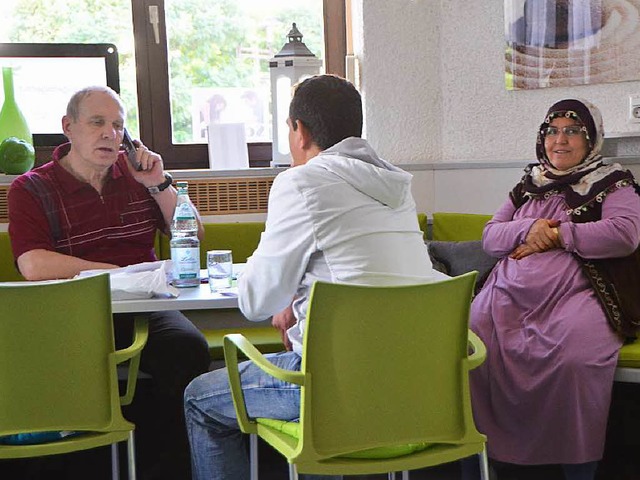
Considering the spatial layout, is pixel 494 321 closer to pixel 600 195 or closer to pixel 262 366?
pixel 600 195

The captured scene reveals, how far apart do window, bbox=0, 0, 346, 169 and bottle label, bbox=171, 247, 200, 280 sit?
1516mm

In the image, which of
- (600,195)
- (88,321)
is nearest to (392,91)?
(600,195)

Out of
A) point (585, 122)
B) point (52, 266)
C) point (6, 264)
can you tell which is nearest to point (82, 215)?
point (52, 266)

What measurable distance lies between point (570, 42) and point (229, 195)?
1.51m

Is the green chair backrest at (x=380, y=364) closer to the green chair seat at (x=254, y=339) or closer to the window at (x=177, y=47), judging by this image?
the green chair seat at (x=254, y=339)

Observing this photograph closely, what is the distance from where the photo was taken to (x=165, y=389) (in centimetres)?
271

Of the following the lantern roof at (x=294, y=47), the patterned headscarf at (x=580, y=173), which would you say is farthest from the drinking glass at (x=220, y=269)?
the lantern roof at (x=294, y=47)

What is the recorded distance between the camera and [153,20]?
3.85 m

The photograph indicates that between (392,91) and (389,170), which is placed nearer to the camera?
(389,170)

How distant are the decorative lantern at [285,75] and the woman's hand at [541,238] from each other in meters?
1.16

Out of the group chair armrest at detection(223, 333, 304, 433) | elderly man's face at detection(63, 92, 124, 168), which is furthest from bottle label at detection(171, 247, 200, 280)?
elderly man's face at detection(63, 92, 124, 168)

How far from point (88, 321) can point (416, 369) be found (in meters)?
0.73

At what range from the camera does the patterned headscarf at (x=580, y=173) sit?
3.00 meters

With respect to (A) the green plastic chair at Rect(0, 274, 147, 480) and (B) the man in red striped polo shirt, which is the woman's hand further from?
(A) the green plastic chair at Rect(0, 274, 147, 480)
